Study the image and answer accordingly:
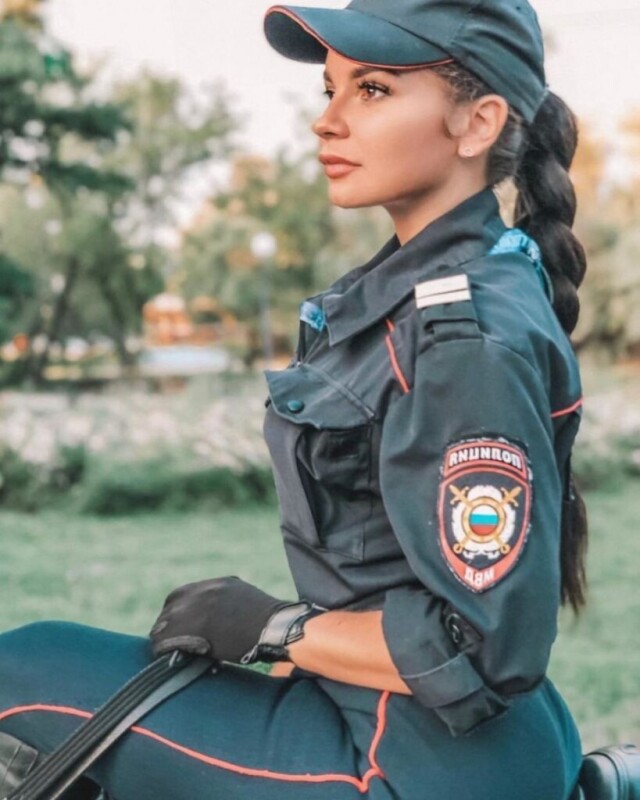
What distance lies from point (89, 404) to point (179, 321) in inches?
37.1

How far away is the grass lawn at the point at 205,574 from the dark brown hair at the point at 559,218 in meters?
1.89

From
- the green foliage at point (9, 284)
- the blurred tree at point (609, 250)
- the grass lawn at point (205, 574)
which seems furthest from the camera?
the blurred tree at point (609, 250)

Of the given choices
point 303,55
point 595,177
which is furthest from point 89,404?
point 303,55

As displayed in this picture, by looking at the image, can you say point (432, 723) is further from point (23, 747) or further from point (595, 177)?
point (595, 177)

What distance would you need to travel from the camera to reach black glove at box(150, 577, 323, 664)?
142 centimetres

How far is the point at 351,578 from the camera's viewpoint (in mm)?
1430

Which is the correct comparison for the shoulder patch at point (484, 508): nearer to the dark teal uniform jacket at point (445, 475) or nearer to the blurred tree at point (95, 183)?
the dark teal uniform jacket at point (445, 475)

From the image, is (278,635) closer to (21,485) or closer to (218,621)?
→ (218,621)

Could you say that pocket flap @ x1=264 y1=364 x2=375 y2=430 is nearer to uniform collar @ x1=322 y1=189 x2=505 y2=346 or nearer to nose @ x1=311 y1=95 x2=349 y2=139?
uniform collar @ x1=322 y1=189 x2=505 y2=346

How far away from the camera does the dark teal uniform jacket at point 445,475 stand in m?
1.29

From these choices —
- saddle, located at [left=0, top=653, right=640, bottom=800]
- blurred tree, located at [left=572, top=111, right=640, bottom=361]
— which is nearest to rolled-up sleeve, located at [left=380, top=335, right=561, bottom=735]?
saddle, located at [left=0, top=653, right=640, bottom=800]

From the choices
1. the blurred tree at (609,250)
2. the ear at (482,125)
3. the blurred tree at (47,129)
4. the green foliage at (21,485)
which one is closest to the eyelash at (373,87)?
the ear at (482,125)

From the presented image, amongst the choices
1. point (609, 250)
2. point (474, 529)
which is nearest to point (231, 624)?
point (474, 529)

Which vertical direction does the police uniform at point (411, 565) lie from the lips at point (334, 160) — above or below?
below
